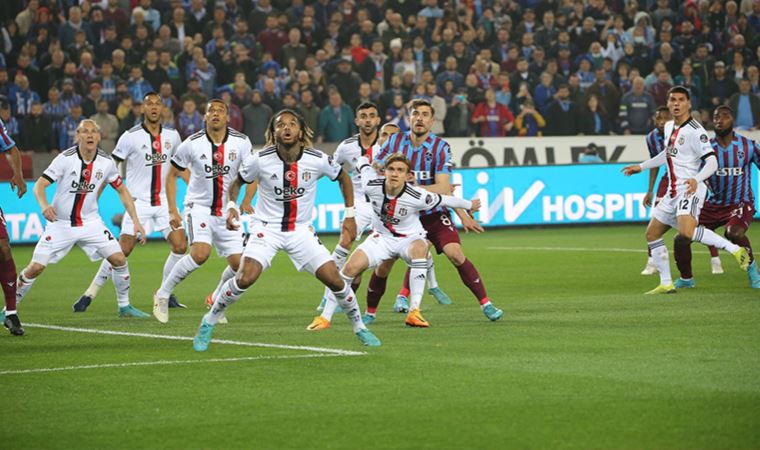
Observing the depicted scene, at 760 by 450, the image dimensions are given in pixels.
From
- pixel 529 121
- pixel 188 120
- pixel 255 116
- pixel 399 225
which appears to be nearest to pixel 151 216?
pixel 399 225

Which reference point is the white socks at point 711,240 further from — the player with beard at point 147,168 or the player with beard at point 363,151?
the player with beard at point 147,168

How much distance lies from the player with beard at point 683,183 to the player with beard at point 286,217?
545 cm

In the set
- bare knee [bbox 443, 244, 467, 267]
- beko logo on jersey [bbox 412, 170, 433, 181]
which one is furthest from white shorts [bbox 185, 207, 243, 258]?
bare knee [bbox 443, 244, 467, 267]

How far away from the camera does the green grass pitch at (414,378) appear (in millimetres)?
7496

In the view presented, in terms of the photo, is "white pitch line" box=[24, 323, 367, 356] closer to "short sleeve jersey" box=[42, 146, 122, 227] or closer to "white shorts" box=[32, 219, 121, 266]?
"white shorts" box=[32, 219, 121, 266]

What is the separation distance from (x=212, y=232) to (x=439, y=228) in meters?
2.36

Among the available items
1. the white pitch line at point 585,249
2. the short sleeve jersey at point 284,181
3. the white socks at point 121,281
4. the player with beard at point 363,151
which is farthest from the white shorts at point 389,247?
the white pitch line at point 585,249

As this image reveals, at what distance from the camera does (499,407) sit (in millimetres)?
8195

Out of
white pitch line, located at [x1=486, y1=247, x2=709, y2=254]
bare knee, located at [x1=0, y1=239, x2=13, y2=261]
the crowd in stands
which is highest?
the crowd in stands

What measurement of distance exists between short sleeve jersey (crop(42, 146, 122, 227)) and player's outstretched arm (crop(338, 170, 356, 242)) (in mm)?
3398

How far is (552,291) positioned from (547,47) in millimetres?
15492

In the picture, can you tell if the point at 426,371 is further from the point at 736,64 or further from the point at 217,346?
the point at 736,64

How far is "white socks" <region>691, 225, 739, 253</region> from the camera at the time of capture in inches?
614

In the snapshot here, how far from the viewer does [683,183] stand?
1530 cm
